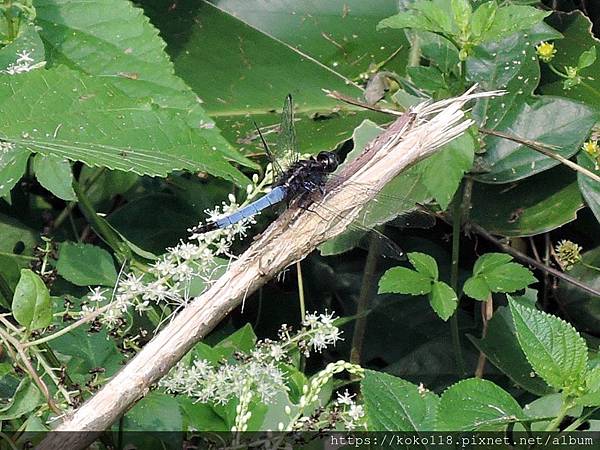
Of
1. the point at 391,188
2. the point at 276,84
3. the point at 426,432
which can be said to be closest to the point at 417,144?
the point at 391,188

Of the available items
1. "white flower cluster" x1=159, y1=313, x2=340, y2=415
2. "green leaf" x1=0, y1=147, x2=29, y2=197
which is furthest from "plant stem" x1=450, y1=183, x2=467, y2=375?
"green leaf" x1=0, y1=147, x2=29, y2=197

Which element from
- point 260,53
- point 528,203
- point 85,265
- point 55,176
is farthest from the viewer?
point 260,53

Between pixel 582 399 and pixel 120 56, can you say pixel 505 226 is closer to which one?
pixel 582 399

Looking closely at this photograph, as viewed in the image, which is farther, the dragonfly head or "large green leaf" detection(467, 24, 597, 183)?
"large green leaf" detection(467, 24, 597, 183)

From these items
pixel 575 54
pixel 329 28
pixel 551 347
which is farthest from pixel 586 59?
pixel 551 347

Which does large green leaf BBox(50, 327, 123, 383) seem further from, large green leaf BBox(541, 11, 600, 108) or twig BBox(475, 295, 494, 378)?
large green leaf BBox(541, 11, 600, 108)

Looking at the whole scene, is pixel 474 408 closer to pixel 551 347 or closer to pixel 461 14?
pixel 551 347
